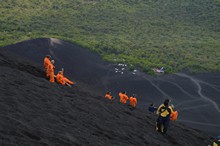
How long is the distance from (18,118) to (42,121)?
39.5 inches

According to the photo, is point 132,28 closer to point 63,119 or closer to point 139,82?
point 139,82

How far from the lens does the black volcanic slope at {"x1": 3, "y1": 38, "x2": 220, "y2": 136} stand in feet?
110

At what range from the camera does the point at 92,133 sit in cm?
1465

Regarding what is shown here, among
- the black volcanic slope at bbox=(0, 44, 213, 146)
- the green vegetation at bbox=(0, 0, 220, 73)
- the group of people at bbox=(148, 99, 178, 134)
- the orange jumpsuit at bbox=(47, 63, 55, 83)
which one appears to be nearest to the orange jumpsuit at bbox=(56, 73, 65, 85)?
the orange jumpsuit at bbox=(47, 63, 55, 83)

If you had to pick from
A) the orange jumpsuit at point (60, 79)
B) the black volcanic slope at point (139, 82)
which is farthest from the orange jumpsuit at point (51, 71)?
the black volcanic slope at point (139, 82)

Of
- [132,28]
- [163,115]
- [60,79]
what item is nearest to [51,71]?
[60,79]

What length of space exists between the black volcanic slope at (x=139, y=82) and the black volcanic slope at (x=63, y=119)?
10972 mm

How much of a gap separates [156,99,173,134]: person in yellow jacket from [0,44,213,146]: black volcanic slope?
37 centimetres

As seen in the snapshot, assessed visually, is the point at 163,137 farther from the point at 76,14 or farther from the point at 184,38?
the point at 76,14

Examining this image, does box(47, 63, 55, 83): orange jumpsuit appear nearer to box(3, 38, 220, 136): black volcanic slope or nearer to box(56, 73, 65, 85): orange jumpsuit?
box(56, 73, 65, 85): orange jumpsuit

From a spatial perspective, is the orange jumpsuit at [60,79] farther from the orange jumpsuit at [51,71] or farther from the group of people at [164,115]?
the group of people at [164,115]

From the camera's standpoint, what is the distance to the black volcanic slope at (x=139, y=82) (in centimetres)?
3341

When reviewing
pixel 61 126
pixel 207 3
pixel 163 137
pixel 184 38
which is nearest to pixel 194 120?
pixel 163 137

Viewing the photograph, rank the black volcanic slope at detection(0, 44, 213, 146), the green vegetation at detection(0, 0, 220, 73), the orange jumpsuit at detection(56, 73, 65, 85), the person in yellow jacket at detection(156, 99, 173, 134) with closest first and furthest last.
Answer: the black volcanic slope at detection(0, 44, 213, 146)
the person in yellow jacket at detection(156, 99, 173, 134)
the orange jumpsuit at detection(56, 73, 65, 85)
the green vegetation at detection(0, 0, 220, 73)
